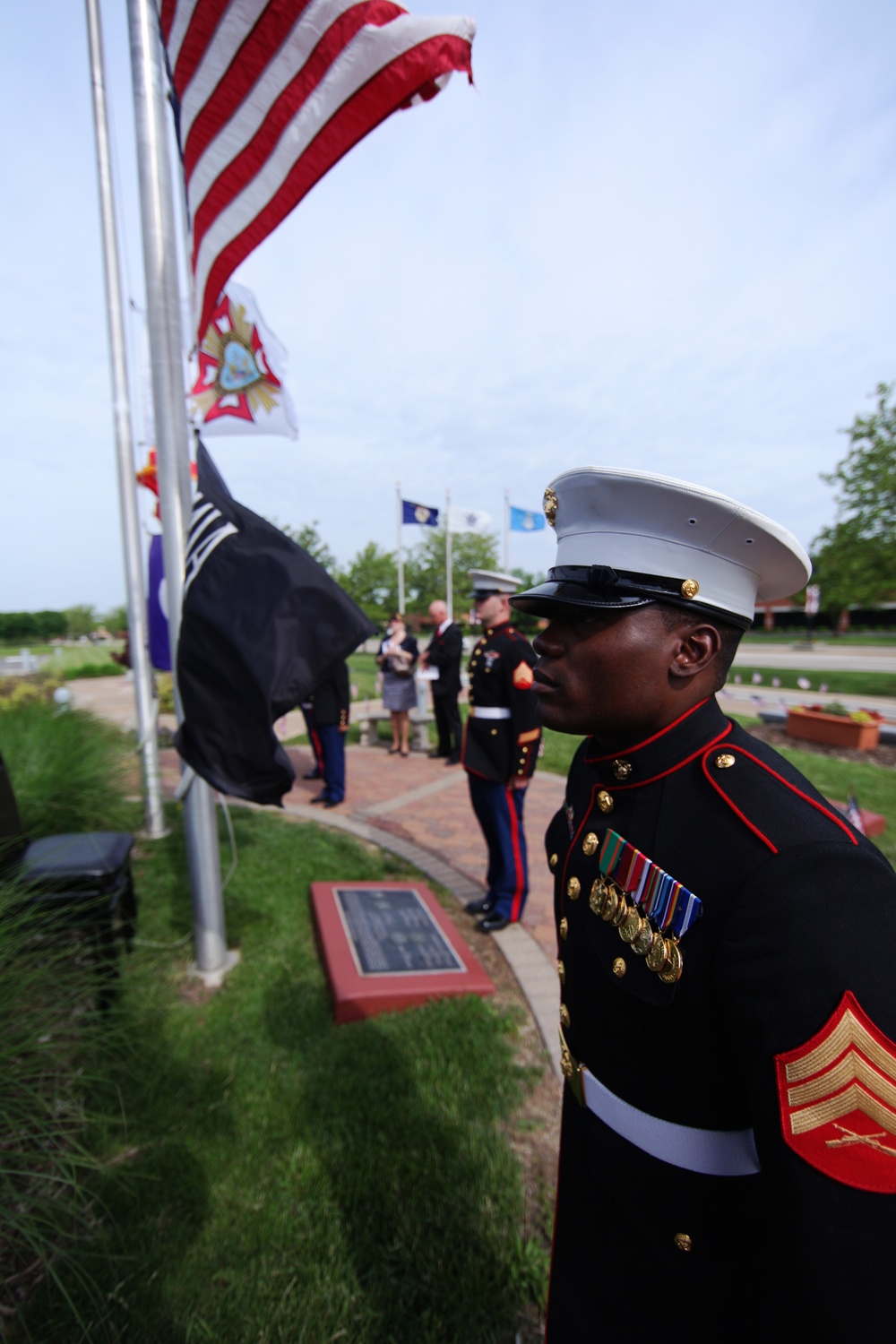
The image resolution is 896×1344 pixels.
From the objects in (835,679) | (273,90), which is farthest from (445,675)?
(835,679)

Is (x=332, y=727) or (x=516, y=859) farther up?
(x=332, y=727)

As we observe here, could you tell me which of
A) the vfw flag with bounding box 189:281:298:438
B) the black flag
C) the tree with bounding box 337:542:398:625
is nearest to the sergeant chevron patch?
the black flag

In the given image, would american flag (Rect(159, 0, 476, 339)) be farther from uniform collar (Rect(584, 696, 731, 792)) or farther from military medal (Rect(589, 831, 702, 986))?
military medal (Rect(589, 831, 702, 986))

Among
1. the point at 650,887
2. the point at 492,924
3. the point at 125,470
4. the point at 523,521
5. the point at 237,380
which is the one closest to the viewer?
the point at 650,887

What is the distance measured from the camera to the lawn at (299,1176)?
1791mm

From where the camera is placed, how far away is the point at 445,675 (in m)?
8.45

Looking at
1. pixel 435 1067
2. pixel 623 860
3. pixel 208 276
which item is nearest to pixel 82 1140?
pixel 435 1067

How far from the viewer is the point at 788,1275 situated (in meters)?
0.79

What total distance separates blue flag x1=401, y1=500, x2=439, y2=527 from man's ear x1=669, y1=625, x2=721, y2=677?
14.9 metres

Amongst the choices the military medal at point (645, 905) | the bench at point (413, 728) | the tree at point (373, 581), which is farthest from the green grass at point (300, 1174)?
the tree at point (373, 581)

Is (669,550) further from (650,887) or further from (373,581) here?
(373,581)

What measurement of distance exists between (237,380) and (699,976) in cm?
514

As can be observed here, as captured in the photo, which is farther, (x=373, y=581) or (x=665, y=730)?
(x=373, y=581)

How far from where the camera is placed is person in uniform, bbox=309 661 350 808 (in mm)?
6445
